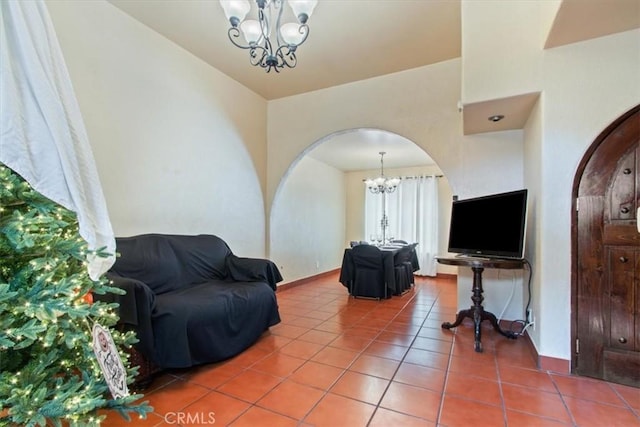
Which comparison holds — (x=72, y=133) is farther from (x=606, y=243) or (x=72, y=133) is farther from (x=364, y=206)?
(x=364, y=206)

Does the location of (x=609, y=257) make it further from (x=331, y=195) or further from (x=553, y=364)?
(x=331, y=195)

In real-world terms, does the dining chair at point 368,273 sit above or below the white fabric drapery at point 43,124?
below

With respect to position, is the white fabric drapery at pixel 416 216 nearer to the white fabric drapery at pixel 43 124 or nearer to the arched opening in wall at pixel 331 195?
the arched opening in wall at pixel 331 195

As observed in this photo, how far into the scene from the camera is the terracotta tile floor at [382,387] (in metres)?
1.73

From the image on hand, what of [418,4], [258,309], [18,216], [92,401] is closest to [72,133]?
[18,216]

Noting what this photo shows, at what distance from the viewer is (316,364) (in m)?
2.38

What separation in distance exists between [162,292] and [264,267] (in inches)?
36.0

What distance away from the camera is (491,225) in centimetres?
285

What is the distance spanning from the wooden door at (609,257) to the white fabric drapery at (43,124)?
9.17 feet

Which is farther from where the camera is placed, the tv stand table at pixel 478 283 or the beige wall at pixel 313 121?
the tv stand table at pixel 478 283

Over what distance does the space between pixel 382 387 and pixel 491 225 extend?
1.72m

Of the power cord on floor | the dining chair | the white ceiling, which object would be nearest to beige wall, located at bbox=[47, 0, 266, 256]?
the white ceiling

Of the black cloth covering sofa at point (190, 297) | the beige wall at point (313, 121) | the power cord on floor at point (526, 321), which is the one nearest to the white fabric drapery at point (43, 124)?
the black cloth covering sofa at point (190, 297)

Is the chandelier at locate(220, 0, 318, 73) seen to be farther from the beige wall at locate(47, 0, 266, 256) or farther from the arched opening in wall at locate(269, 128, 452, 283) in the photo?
the arched opening in wall at locate(269, 128, 452, 283)
